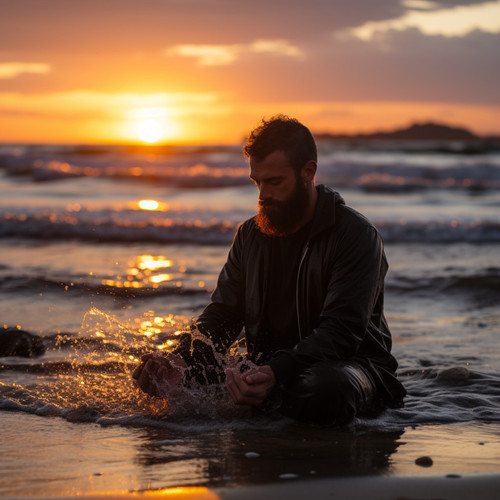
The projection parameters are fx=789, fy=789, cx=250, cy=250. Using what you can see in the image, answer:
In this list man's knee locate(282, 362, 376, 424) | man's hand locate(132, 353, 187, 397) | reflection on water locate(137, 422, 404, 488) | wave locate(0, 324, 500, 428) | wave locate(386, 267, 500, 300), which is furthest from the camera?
wave locate(386, 267, 500, 300)

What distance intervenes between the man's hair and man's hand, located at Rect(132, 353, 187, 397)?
1214 millimetres

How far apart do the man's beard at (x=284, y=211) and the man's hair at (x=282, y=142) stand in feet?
0.40

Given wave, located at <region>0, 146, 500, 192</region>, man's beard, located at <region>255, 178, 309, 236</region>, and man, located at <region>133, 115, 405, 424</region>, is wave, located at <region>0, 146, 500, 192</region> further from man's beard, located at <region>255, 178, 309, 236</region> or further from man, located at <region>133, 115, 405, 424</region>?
man's beard, located at <region>255, 178, 309, 236</region>

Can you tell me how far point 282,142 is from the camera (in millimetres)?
4156

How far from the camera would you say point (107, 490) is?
3148mm

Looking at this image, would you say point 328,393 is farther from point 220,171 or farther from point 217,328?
point 220,171

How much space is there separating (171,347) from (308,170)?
2.04 m

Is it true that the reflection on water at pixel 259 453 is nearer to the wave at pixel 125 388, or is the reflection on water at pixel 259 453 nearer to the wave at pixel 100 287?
the wave at pixel 125 388

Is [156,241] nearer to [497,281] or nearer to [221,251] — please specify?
[221,251]

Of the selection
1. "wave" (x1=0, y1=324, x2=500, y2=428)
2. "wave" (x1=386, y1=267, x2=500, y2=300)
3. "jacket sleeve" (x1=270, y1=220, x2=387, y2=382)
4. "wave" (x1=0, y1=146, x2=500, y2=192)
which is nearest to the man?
"jacket sleeve" (x1=270, y1=220, x2=387, y2=382)

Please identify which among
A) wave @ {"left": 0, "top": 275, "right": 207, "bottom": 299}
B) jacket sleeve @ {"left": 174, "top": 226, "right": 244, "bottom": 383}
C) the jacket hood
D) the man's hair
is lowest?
wave @ {"left": 0, "top": 275, "right": 207, "bottom": 299}

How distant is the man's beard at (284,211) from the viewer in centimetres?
421

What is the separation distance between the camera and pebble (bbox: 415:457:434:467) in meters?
3.49

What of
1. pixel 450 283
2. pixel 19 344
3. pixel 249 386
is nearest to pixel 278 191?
pixel 249 386
